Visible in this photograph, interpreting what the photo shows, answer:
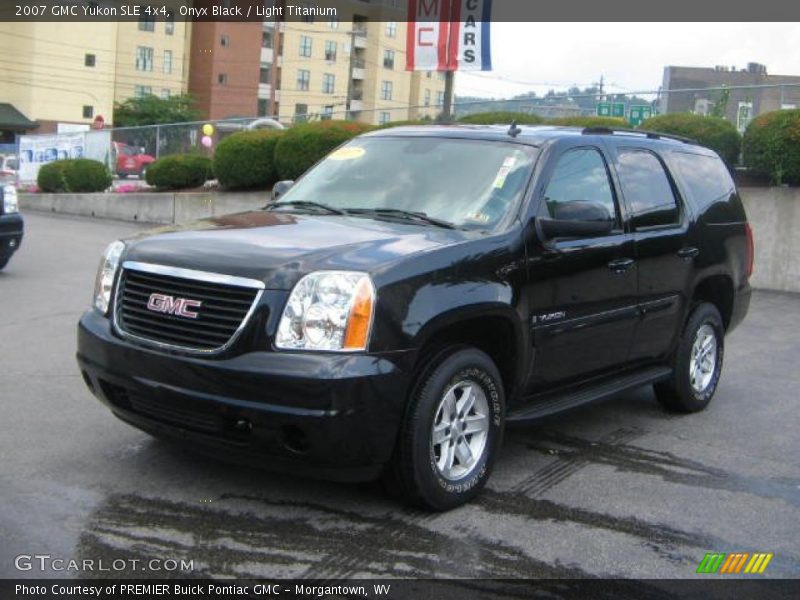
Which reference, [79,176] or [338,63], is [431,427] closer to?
[79,176]

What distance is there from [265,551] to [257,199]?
16013 millimetres

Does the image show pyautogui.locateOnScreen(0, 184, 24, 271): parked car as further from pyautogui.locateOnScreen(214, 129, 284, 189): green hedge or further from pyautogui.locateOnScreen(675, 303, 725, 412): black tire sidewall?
pyautogui.locateOnScreen(675, 303, 725, 412): black tire sidewall

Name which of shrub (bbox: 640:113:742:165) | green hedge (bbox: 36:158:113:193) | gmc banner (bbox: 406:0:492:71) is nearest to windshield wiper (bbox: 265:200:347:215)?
gmc banner (bbox: 406:0:492:71)

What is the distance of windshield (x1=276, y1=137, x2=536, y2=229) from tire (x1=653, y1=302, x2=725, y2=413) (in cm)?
209

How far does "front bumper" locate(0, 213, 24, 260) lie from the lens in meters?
11.6

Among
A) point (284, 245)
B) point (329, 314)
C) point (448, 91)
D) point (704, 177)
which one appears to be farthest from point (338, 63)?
point (329, 314)

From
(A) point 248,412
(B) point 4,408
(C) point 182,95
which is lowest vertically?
(B) point 4,408

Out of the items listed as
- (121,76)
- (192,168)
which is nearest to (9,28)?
(121,76)

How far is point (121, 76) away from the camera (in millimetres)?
76750

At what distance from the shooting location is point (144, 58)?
76750 mm

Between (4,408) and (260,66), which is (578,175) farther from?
(260,66)

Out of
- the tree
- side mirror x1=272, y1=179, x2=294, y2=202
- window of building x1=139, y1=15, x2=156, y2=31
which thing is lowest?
side mirror x1=272, y1=179, x2=294, y2=202

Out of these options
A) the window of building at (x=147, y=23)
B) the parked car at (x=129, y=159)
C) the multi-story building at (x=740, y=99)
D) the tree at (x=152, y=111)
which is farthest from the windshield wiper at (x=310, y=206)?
the window of building at (x=147, y=23)

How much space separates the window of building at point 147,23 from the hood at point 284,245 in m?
75.7
